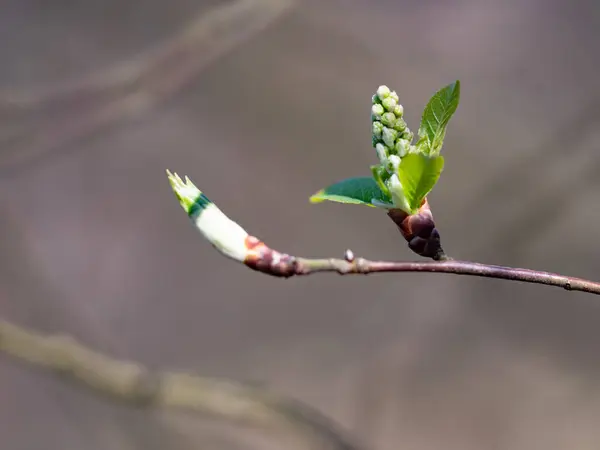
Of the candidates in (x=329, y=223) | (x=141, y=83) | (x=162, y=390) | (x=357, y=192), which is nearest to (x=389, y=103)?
(x=357, y=192)

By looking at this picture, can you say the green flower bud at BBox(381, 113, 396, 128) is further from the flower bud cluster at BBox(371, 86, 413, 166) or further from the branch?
the branch

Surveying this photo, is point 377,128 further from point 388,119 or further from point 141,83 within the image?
point 141,83

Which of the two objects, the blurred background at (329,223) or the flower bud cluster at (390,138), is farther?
the blurred background at (329,223)

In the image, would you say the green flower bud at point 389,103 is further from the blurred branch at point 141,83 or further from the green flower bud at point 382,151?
Result: the blurred branch at point 141,83

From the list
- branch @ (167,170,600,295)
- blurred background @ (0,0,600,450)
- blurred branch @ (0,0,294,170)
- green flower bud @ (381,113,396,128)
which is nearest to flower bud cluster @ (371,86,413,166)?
green flower bud @ (381,113,396,128)

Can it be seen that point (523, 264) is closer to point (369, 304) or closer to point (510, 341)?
point (510, 341)

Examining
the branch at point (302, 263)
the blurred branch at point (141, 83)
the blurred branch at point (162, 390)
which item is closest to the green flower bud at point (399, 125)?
the branch at point (302, 263)
